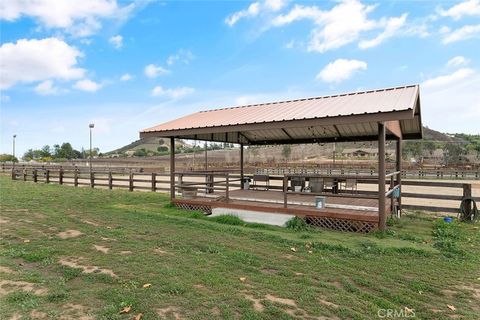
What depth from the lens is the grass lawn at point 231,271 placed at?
3229 mm

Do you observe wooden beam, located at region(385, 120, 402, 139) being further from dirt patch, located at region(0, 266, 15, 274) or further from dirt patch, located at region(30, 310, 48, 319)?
dirt patch, located at region(0, 266, 15, 274)

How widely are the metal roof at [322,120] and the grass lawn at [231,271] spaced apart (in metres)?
2.55

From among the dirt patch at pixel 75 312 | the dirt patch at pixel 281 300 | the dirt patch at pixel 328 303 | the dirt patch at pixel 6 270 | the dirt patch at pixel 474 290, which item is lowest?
the dirt patch at pixel 474 290

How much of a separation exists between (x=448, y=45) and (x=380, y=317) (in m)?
13.9

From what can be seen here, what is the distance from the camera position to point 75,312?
3.11 metres

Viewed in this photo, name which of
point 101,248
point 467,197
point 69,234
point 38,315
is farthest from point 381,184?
point 69,234

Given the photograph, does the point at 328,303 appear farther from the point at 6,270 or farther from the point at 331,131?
the point at 331,131

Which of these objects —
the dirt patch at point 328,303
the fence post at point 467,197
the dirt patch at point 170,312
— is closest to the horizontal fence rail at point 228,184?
the fence post at point 467,197

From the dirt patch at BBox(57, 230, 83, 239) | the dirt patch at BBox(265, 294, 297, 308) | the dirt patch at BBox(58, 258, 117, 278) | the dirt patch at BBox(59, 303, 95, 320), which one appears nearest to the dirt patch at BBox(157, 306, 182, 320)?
the dirt patch at BBox(59, 303, 95, 320)

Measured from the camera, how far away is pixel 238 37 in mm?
18641

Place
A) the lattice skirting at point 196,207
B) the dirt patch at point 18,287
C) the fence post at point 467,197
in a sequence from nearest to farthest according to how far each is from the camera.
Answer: the dirt patch at point 18,287 → the fence post at point 467,197 → the lattice skirting at point 196,207

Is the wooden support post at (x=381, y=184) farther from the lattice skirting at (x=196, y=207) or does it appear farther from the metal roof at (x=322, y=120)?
the lattice skirting at (x=196, y=207)

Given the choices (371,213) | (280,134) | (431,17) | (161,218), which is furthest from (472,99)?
(161,218)

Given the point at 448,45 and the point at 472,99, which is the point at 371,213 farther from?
the point at 472,99
